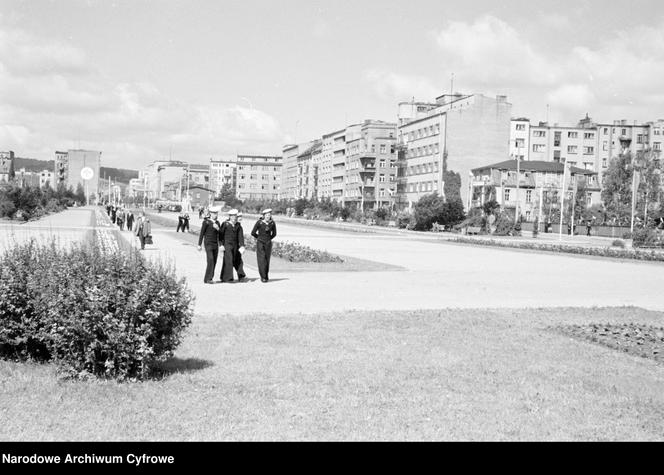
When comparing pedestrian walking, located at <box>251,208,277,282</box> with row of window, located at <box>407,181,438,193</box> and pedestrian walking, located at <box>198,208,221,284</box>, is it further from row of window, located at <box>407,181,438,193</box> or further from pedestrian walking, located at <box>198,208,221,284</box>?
row of window, located at <box>407,181,438,193</box>

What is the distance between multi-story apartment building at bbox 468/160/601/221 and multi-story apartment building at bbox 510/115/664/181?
2107 centimetres

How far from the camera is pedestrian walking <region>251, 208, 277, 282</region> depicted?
17.3 metres

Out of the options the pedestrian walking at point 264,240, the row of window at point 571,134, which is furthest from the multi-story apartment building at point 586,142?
the pedestrian walking at point 264,240

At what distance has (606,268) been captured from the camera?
26000mm

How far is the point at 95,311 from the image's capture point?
258 inches

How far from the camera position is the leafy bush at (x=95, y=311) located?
21.7 ft

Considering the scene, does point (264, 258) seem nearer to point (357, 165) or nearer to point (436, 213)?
point (436, 213)

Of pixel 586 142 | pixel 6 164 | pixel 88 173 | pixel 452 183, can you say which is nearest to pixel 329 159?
pixel 586 142

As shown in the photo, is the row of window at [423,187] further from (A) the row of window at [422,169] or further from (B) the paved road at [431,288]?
(B) the paved road at [431,288]

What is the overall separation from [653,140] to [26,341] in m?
125

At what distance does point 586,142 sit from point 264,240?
361 ft

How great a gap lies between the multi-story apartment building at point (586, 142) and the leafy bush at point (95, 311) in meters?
116
